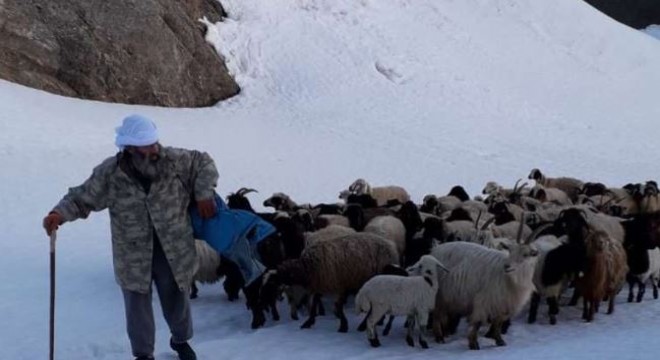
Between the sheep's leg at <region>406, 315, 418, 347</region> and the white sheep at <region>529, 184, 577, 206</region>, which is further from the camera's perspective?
the white sheep at <region>529, 184, 577, 206</region>

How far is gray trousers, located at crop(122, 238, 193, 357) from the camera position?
650 cm

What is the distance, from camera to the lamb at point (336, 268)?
28.1 feet

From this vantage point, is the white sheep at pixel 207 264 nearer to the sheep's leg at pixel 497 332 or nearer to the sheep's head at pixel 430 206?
the sheep's leg at pixel 497 332

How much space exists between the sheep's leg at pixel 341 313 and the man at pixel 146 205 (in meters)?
2.33

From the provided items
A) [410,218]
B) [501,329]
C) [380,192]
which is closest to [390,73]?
[380,192]

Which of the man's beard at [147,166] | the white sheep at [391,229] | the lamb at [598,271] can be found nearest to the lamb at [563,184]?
the white sheep at [391,229]

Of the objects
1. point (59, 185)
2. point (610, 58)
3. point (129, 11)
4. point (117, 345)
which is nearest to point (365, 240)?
point (117, 345)

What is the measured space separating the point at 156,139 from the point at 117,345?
107 inches

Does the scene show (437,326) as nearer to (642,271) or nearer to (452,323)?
(452,323)

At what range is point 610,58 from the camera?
3023 cm

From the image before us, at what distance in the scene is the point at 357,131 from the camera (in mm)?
22219

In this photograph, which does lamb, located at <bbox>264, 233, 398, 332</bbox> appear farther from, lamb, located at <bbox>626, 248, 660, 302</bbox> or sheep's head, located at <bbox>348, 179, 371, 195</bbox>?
sheep's head, located at <bbox>348, 179, 371, 195</bbox>

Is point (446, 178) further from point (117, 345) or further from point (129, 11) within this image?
point (117, 345)

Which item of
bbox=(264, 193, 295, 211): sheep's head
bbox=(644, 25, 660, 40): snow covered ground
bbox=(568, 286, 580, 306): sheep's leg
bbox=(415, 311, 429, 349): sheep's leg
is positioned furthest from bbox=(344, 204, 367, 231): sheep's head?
bbox=(644, 25, 660, 40): snow covered ground
